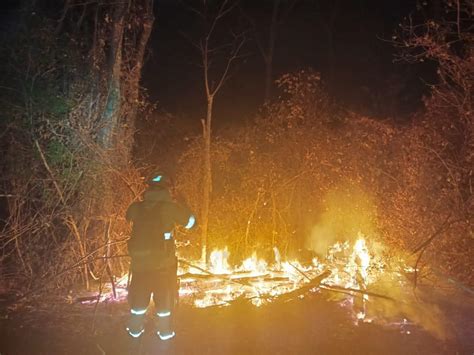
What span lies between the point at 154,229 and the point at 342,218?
22.5ft

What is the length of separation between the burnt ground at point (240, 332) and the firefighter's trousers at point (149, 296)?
0.31 meters

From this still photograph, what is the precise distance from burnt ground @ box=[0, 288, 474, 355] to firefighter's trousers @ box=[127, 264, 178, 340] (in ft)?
1.03

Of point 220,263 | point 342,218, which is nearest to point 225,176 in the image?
point 342,218

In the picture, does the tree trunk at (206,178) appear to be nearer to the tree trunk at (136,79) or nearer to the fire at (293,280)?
the fire at (293,280)

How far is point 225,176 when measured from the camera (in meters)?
13.4

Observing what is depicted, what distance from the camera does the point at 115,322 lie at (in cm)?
746

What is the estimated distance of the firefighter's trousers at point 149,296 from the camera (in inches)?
241

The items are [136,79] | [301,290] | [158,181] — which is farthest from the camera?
[136,79]

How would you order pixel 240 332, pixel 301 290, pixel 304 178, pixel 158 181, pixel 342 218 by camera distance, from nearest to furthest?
pixel 158 181 < pixel 240 332 < pixel 301 290 < pixel 342 218 < pixel 304 178

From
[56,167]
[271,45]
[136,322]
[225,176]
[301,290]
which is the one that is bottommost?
[301,290]

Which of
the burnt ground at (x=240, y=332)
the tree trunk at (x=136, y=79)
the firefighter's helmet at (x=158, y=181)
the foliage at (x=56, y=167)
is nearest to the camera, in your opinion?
the firefighter's helmet at (x=158, y=181)

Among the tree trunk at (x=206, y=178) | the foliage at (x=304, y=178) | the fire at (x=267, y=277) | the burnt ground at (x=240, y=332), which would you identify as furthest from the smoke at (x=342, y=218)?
the burnt ground at (x=240, y=332)

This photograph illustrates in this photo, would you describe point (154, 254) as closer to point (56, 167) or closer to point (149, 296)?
point (149, 296)

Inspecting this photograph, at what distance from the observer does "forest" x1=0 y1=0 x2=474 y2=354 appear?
8703 mm
